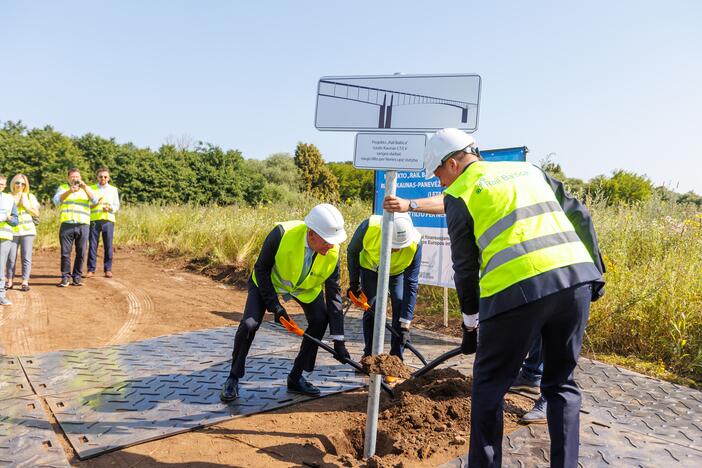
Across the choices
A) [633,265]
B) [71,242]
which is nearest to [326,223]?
[633,265]

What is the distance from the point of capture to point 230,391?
3920 millimetres

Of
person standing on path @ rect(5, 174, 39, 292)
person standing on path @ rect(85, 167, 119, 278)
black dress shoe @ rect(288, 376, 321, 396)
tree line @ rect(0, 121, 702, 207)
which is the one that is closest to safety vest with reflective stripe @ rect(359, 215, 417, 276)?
black dress shoe @ rect(288, 376, 321, 396)

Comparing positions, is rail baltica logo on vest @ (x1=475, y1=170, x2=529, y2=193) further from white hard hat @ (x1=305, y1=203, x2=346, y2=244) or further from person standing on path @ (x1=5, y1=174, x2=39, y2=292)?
person standing on path @ (x1=5, y1=174, x2=39, y2=292)

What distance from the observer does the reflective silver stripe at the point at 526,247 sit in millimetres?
2346

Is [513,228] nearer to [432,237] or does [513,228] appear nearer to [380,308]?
[380,308]

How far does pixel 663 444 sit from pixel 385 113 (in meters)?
2.78

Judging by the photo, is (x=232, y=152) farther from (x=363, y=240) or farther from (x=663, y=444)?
(x=663, y=444)

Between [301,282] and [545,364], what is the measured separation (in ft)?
6.53

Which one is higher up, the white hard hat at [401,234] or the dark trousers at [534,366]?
the white hard hat at [401,234]

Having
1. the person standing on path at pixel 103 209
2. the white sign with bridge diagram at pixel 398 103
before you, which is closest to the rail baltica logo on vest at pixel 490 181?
the white sign with bridge diagram at pixel 398 103

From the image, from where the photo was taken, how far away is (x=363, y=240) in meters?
4.83

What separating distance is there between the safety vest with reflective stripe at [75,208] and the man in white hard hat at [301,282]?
227 inches

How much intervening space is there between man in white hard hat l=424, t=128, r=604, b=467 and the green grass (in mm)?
2925

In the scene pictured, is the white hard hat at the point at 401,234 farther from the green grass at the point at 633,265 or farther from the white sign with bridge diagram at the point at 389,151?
the green grass at the point at 633,265
